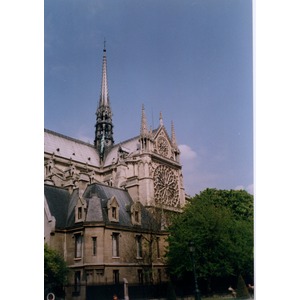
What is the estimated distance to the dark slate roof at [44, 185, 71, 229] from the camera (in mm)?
12094

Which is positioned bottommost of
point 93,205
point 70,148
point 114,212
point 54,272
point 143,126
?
point 54,272

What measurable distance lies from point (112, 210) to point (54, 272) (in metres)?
2.44

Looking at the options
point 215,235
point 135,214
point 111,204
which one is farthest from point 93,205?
point 215,235

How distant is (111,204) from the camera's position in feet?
41.9

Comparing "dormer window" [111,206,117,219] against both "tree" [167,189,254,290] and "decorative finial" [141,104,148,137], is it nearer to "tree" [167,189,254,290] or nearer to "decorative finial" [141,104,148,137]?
"tree" [167,189,254,290]

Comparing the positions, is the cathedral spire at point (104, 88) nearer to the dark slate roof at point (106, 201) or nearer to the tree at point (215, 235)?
the dark slate roof at point (106, 201)

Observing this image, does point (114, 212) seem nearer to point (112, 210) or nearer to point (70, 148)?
point (112, 210)

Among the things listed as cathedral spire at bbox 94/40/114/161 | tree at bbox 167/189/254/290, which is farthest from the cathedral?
tree at bbox 167/189/254/290

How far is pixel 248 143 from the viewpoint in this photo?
12156mm

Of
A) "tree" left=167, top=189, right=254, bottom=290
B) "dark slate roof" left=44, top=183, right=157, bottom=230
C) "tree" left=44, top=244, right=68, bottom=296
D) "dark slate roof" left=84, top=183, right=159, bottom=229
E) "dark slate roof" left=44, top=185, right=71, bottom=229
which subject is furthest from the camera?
"dark slate roof" left=84, top=183, right=159, bottom=229

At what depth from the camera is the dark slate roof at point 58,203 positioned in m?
12.1
